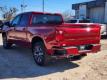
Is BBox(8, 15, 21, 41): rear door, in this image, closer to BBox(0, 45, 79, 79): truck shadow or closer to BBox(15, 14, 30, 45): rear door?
BBox(15, 14, 30, 45): rear door

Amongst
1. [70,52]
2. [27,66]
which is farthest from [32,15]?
[70,52]

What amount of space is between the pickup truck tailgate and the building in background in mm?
32660

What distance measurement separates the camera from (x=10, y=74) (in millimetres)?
7797

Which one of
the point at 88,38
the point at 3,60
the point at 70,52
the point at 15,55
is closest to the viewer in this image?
the point at 70,52

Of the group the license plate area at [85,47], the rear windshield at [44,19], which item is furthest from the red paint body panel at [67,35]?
the rear windshield at [44,19]

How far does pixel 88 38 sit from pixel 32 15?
2667 millimetres

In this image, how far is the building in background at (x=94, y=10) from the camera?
1658 inches

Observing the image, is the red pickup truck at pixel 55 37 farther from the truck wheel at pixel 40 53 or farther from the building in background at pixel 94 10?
the building in background at pixel 94 10

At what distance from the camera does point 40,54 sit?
8.74 metres

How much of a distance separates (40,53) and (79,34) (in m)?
1.55

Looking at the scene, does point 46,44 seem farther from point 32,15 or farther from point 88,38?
point 32,15

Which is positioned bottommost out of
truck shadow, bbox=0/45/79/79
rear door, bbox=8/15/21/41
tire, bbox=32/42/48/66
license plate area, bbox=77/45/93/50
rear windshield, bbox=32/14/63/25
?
truck shadow, bbox=0/45/79/79

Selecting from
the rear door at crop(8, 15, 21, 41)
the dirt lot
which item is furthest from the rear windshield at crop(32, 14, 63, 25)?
the dirt lot

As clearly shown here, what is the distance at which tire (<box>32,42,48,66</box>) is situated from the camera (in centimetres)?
849
